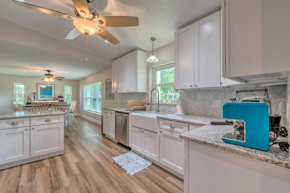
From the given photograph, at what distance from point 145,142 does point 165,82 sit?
1.46m

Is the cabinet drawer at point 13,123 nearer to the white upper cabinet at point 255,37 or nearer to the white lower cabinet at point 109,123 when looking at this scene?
the white lower cabinet at point 109,123

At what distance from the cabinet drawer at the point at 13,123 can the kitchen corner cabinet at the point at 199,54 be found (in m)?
2.84

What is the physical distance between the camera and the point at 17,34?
9.59 ft

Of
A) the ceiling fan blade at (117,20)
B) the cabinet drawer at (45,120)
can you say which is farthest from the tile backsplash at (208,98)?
the cabinet drawer at (45,120)

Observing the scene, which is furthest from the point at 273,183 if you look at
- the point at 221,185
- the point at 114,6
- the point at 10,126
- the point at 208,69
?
the point at 10,126

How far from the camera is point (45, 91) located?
717 centimetres

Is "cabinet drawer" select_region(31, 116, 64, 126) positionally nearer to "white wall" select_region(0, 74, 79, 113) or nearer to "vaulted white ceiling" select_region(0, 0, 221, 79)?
"vaulted white ceiling" select_region(0, 0, 221, 79)

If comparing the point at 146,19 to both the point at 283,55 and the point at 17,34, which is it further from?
the point at 17,34

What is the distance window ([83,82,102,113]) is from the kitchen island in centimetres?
338

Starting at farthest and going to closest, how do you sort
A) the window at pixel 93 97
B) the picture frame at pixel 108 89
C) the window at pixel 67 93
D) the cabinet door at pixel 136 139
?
the window at pixel 67 93 < the window at pixel 93 97 < the picture frame at pixel 108 89 < the cabinet door at pixel 136 139

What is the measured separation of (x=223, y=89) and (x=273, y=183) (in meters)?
1.52

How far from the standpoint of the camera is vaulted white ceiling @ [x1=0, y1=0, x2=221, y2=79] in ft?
6.16

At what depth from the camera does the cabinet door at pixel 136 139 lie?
8.37 ft

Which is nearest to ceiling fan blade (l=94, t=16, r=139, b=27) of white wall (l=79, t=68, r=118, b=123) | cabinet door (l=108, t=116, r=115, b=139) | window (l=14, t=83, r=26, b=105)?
cabinet door (l=108, t=116, r=115, b=139)
